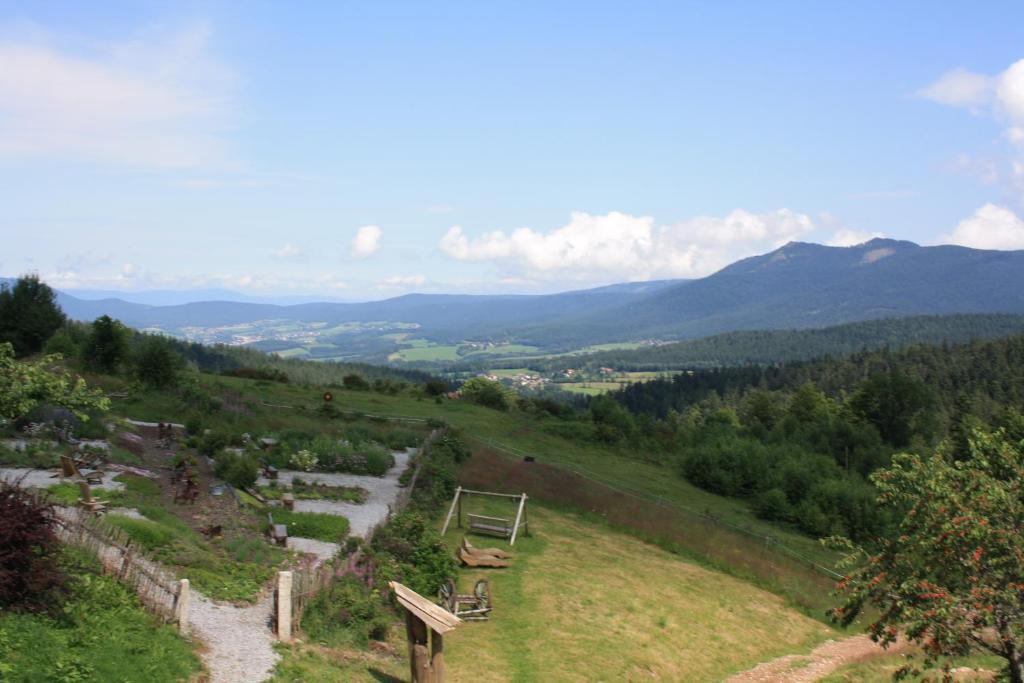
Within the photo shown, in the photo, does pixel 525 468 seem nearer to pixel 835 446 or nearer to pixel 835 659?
pixel 835 659

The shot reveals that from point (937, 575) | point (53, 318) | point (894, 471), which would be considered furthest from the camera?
point (53, 318)

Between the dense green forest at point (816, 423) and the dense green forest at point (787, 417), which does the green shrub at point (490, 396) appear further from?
the dense green forest at point (816, 423)

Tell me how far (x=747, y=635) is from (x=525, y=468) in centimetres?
2140

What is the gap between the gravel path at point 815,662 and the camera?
24750 mm

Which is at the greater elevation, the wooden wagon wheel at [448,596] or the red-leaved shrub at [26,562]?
the red-leaved shrub at [26,562]

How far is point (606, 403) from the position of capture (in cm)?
8112

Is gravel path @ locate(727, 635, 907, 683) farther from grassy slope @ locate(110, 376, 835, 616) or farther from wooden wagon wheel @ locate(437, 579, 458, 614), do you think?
wooden wagon wheel @ locate(437, 579, 458, 614)

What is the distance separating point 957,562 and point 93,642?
18611 millimetres

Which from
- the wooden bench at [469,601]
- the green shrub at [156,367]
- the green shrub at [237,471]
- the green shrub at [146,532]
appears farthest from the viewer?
the green shrub at [156,367]

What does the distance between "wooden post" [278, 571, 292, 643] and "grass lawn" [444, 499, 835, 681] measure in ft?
14.7

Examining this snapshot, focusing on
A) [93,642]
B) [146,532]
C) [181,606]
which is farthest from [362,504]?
[93,642]

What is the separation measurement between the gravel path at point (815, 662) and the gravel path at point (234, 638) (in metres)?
14.5

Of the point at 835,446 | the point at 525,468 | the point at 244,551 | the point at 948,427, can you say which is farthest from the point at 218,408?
the point at 948,427

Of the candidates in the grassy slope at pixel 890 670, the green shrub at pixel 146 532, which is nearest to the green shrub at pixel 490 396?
the grassy slope at pixel 890 670
